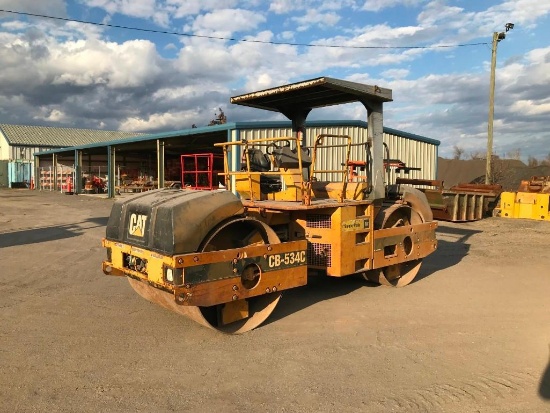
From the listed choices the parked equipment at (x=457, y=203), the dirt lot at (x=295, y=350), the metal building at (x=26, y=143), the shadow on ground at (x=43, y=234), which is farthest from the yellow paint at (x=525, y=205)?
the metal building at (x=26, y=143)

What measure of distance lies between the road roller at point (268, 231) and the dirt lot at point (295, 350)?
445 mm

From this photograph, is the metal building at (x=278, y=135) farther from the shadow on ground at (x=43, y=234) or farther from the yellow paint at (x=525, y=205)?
the shadow on ground at (x=43, y=234)

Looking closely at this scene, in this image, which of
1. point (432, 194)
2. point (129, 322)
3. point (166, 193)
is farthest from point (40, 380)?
point (432, 194)

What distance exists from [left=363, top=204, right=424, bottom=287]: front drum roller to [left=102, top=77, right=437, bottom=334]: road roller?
17 mm

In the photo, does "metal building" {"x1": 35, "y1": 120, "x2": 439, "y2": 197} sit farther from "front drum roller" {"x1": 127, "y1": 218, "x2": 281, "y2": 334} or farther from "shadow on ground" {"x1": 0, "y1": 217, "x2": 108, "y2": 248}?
"shadow on ground" {"x1": 0, "y1": 217, "x2": 108, "y2": 248}

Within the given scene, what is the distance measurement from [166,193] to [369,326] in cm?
261

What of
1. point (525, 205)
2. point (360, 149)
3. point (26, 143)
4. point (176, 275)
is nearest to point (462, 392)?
point (176, 275)

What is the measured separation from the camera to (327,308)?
5.75 metres

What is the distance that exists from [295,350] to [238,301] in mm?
843

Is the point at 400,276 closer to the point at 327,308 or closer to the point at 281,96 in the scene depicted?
the point at 327,308

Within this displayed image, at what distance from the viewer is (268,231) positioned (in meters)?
5.01

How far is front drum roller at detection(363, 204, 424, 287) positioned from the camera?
6547mm

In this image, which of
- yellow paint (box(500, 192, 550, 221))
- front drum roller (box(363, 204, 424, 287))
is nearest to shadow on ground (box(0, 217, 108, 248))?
front drum roller (box(363, 204, 424, 287))

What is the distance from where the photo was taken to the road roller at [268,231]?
14.0 feet
